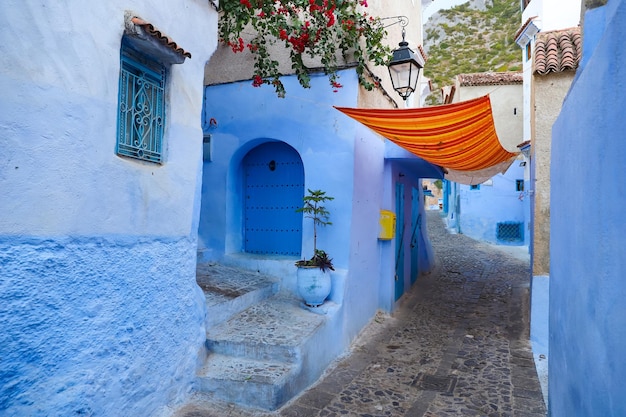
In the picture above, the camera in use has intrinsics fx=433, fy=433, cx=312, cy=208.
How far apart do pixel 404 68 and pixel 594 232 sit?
187 inches

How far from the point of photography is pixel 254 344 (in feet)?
14.5

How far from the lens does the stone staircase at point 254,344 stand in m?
3.98

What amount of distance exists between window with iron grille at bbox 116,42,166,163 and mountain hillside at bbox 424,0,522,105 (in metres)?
35.9

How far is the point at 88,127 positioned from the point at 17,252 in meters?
0.93

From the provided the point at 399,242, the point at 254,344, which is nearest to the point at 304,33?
the point at 254,344

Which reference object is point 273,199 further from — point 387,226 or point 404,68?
point 404,68

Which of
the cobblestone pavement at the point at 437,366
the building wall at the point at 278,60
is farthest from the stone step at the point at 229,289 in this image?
the building wall at the point at 278,60

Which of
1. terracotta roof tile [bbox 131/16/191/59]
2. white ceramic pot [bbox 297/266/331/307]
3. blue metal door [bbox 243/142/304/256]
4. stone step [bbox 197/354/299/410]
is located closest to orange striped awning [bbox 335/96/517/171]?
blue metal door [bbox 243/142/304/256]

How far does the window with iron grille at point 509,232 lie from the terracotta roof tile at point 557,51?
1418 cm

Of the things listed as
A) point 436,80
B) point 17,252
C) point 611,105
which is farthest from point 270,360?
point 436,80

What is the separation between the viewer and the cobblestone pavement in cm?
432

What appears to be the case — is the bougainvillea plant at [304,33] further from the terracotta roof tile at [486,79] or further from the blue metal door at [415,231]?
the terracotta roof tile at [486,79]

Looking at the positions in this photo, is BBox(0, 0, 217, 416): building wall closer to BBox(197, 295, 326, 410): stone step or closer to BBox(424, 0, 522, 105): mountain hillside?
BBox(197, 295, 326, 410): stone step

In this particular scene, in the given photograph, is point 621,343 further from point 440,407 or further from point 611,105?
point 440,407
